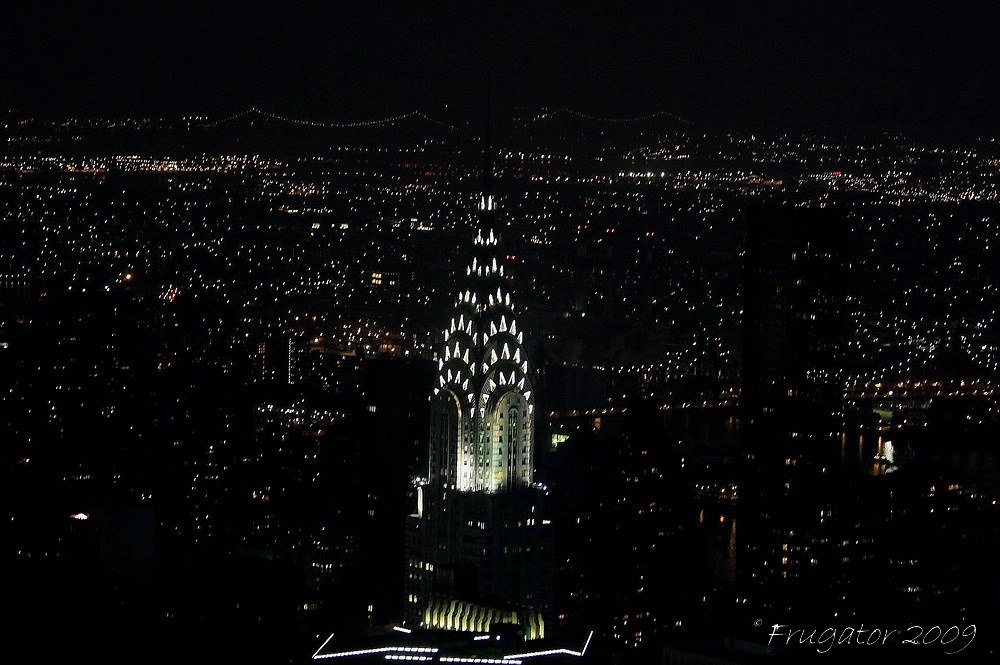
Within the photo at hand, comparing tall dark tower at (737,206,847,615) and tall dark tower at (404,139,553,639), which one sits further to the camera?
tall dark tower at (737,206,847,615)

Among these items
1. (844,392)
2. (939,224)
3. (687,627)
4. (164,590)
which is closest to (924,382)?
(844,392)

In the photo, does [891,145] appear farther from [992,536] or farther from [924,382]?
[924,382]

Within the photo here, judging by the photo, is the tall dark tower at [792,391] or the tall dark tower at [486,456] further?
the tall dark tower at [792,391]

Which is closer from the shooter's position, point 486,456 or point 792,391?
point 486,456

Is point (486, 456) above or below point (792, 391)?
below
